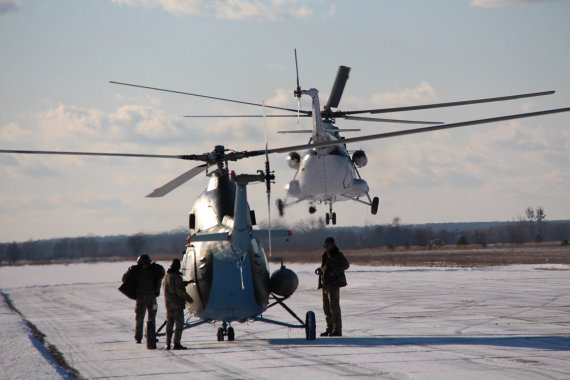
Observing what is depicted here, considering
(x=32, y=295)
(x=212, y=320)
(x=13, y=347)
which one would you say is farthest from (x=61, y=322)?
(x=32, y=295)

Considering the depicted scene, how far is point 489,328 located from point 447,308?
20.4ft

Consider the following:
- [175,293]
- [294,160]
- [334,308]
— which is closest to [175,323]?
[175,293]

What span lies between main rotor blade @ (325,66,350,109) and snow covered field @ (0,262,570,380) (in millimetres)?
10405

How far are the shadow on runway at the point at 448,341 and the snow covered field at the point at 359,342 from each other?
0.07ft

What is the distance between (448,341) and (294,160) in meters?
24.4

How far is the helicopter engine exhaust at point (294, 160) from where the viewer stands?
135 feet

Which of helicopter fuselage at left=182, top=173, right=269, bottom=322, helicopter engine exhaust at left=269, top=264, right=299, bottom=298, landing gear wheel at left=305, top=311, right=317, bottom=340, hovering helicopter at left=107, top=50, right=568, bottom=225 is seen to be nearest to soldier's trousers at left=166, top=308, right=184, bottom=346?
helicopter fuselage at left=182, top=173, right=269, bottom=322

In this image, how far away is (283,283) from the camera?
62.0ft

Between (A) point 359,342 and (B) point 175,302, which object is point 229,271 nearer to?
(B) point 175,302

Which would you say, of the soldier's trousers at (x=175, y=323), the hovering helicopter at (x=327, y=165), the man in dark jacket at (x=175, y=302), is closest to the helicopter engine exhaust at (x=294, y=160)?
the hovering helicopter at (x=327, y=165)

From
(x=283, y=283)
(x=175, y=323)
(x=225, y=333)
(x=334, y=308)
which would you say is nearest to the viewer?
(x=175, y=323)

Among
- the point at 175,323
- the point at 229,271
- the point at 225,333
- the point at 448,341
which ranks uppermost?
the point at 229,271

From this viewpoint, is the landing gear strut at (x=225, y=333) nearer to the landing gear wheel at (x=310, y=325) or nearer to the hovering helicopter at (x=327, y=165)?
the landing gear wheel at (x=310, y=325)

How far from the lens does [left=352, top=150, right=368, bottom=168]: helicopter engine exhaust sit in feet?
134
